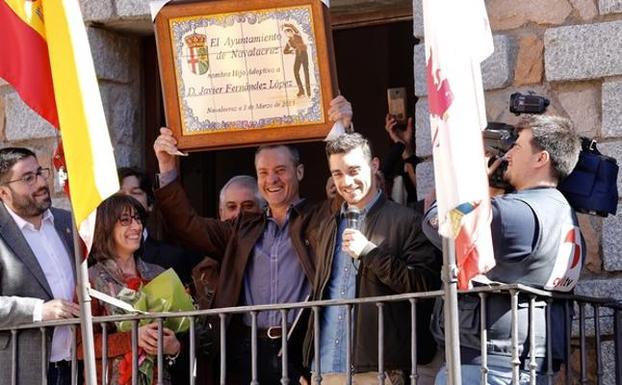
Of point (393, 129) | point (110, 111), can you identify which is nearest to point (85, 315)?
point (393, 129)

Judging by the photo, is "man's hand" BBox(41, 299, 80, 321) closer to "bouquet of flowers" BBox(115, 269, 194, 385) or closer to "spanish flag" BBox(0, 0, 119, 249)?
"bouquet of flowers" BBox(115, 269, 194, 385)

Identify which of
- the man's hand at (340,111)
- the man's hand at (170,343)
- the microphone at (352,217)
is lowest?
the man's hand at (170,343)

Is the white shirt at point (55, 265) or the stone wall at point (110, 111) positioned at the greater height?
the stone wall at point (110, 111)

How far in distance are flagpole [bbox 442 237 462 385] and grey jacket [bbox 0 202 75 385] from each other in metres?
2.10

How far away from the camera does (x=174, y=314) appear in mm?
8320

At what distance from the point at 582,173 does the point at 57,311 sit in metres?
2.34

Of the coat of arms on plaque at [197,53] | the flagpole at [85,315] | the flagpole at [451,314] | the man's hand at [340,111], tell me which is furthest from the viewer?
the coat of arms on plaque at [197,53]

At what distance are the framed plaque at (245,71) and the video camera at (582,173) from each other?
94 centimetres

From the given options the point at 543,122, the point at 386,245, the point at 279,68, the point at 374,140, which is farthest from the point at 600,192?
the point at 374,140

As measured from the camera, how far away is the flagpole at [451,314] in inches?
287

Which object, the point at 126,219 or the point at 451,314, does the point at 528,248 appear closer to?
the point at 451,314

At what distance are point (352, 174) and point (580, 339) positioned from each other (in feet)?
3.94

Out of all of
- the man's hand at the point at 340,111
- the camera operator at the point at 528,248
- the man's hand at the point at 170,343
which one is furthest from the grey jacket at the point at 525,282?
the man's hand at the point at 170,343

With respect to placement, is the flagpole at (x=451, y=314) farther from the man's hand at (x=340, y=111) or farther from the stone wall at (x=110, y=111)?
the stone wall at (x=110, y=111)
